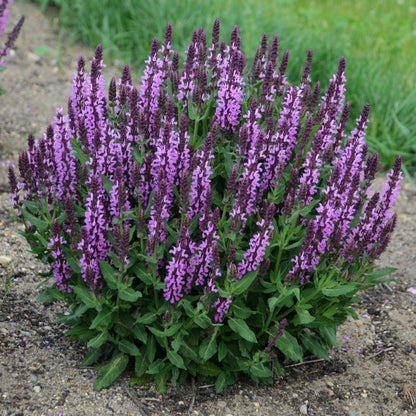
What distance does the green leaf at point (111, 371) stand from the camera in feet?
11.0

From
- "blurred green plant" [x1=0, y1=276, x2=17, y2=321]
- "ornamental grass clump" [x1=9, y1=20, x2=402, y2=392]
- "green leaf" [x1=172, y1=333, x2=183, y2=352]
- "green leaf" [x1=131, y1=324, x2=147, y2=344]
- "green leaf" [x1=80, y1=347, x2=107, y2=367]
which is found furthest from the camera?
"blurred green plant" [x1=0, y1=276, x2=17, y2=321]

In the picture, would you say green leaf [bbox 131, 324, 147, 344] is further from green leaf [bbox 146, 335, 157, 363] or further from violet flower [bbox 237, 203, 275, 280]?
violet flower [bbox 237, 203, 275, 280]

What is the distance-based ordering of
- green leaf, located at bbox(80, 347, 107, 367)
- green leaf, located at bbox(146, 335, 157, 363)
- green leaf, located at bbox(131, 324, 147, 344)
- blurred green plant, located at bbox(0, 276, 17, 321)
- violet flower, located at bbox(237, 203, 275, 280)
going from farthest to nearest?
1. blurred green plant, located at bbox(0, 276, 17, 321)
2. green leaf, located at bbox(80, 347, 107, 367)
3. green leaf, located at bbox(146, 335, 157, 363)
4. green leaf, located at bbox(131, 324, 147, 344)
5. violet flower, located at bbox(237, 203, 275, 280)

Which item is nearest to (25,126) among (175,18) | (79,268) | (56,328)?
(175,18)

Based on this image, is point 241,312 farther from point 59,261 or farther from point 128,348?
point 59,261

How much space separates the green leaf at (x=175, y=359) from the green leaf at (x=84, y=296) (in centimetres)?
52

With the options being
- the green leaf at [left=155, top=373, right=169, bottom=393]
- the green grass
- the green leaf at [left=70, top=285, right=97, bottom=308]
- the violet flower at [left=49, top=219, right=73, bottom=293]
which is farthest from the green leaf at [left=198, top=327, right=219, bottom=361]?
the green grass

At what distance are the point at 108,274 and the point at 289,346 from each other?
1.07 meters

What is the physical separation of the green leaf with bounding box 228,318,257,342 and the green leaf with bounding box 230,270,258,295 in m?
0.21

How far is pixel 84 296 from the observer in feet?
10.0

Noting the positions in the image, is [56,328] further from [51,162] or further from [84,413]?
[51,162]

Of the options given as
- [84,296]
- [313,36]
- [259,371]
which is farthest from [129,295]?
[313,36]

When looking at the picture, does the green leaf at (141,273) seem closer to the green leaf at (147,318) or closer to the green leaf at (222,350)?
the green leaf at (147,318)

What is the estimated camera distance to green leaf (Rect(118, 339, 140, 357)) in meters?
3.29
